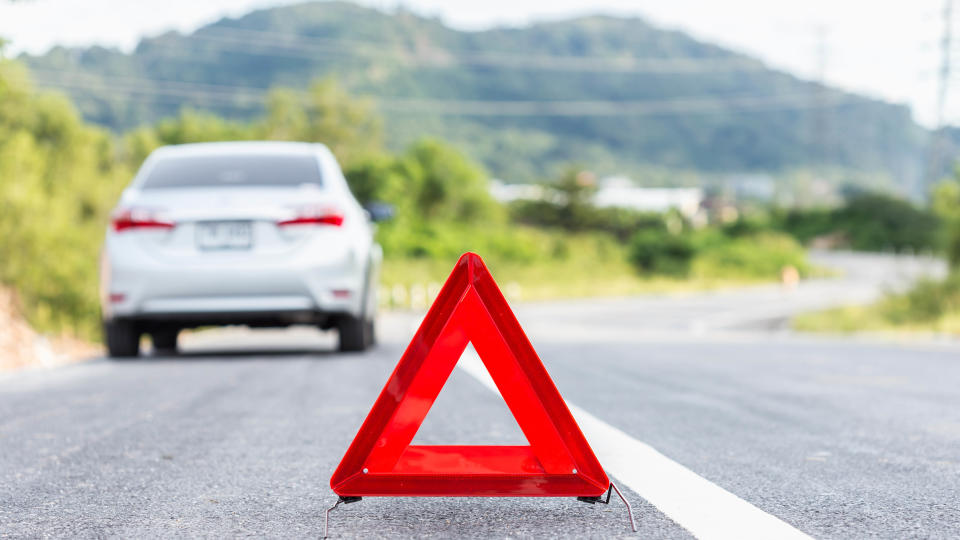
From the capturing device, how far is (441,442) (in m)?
4.75

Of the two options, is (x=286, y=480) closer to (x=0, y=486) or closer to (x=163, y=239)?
(x=0, y=486)

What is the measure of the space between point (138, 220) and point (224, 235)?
2.18 ft

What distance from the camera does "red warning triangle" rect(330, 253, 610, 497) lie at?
10.5 ft

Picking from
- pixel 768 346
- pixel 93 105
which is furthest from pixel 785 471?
pixel 93 105

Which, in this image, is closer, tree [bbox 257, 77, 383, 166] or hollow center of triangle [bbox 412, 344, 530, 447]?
hollow center of triangle [bbox 412, 344, 530, 447]

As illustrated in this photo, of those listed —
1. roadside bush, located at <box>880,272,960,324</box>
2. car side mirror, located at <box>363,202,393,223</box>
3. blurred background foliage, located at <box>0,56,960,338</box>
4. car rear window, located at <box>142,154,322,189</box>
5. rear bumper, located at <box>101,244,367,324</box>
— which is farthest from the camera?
roadside bush, located at <box>880,272,960,324</box>

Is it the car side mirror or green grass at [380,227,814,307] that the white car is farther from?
green grass at [380,227,814,307]

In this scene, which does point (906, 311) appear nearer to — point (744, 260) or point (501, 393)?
point (501, 393)

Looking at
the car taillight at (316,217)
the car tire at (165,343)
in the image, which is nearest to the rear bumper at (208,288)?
the car taillight at (316,217)

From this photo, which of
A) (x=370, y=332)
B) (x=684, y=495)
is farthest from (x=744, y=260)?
(x=684, y=495)

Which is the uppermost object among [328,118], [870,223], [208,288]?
[208,288]

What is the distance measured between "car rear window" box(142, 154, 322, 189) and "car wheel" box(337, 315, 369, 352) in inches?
47.9

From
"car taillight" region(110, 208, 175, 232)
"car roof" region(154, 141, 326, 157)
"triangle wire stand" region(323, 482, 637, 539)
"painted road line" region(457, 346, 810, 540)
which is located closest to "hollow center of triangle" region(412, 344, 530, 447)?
"painted road line" region(457, 346, 810, 540)

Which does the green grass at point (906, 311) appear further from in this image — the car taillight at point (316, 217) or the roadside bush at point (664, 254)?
the roadside bush at point (664, 254)
